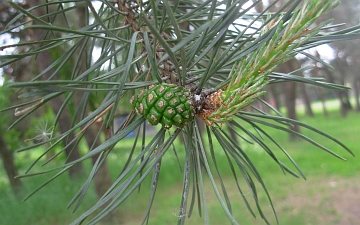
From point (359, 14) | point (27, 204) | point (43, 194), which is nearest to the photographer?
point (27, 204)

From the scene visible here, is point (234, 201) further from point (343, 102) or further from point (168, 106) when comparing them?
point (343, 102)

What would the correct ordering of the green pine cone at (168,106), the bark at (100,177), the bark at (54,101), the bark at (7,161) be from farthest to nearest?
the bark at (7,161) → the bark at (100,177) → the bark at (54,101) → the green pine cone at (168,106)

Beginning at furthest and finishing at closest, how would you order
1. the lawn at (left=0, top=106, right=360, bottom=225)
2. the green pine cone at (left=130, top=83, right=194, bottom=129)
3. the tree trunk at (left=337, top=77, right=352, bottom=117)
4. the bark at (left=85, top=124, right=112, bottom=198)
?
the tree trunk at (left=337, top=77, right=352, bottom=117)
the lawn at (left=0, top=106, right=360, bottom=225)
the bark at (left=85, top=124, right=112, bottom=198)
the green pine cone at (left=130, top=83, right=194, bottom=129)

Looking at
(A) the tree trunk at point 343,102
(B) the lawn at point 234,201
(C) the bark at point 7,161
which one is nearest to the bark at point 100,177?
(B) the lawn at point 234,201

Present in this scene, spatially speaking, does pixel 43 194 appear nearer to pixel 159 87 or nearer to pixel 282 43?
pixel 159 87

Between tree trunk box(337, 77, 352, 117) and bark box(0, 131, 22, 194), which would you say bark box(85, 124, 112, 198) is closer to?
bark box(0, 131, 22, 194)

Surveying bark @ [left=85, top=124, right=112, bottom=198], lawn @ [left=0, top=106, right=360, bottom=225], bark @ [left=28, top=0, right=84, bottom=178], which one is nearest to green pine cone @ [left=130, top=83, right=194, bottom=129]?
bark @ [left=28, top=0, right=84, bottom=178]

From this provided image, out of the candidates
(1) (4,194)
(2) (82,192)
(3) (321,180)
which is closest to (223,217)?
(3) (321,180)

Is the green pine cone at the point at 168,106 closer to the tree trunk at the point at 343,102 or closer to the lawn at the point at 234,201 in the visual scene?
the lawn at the point at 234,201
